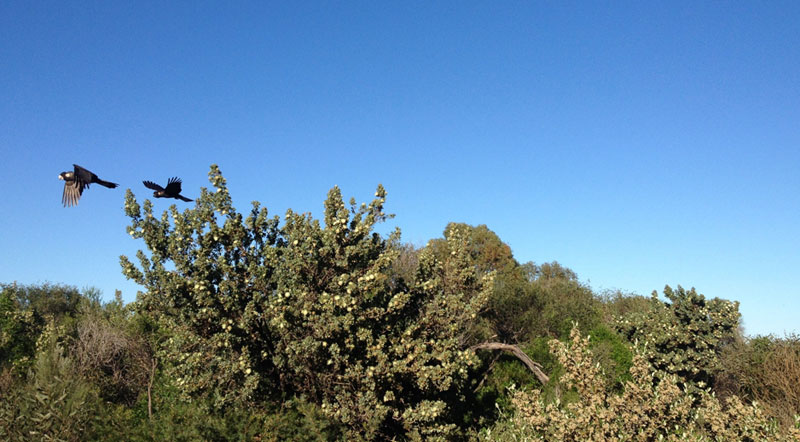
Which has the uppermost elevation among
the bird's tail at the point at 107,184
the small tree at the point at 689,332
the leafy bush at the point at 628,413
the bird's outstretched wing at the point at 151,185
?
the bird's outstretched wing at the point at 151,185

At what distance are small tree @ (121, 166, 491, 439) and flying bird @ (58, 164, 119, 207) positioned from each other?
502 centimetres

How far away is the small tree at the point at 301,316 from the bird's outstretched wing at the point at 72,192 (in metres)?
5.01

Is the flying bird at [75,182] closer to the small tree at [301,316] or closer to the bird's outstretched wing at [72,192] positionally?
the bird's outstretched wing at [72,192]

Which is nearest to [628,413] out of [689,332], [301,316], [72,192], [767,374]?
[301,316]

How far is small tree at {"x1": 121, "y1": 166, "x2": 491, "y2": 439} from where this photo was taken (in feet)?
45.0

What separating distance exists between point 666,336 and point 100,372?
28.3m

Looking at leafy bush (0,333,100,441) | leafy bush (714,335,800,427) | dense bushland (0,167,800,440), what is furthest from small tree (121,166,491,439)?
leafy bush (714,335,800,427)

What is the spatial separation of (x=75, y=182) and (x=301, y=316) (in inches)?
255

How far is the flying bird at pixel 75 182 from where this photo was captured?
9.11 m

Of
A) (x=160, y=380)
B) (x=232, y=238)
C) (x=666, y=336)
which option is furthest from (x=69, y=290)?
(x=666, y=336)

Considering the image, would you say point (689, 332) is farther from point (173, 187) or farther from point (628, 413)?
point (173, 187)

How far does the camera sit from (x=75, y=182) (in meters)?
9.14

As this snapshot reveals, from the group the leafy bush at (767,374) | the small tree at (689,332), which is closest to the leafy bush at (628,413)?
the leafy bush at (767,374)

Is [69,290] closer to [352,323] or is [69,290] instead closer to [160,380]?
[160,380]
